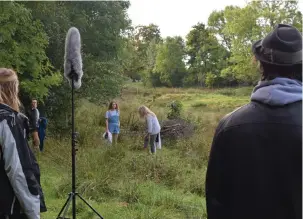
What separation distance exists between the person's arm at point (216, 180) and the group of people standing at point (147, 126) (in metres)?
9.07

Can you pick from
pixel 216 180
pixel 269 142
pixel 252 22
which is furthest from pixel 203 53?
pixel 269 142

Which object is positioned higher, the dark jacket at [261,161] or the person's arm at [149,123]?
the dark jacket at [261,161]

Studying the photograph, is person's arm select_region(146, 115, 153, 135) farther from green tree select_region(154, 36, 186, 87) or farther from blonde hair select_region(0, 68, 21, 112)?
green tree select_region(154, 36, 186, 87)

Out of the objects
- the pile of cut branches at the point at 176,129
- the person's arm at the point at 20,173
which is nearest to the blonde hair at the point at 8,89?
the person's arm at the point at 20,173

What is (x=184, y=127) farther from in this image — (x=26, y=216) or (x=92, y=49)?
(x=26, y=216)

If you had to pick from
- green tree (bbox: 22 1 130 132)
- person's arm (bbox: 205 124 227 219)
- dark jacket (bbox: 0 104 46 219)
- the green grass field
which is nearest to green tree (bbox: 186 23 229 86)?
green tree (bbox: 22 1 130 132)

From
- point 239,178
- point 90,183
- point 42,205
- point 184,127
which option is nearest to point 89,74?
point 184,127

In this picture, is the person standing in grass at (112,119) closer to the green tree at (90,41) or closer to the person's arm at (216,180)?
the green tree at (90,41)

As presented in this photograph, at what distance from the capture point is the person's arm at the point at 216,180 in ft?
6.27

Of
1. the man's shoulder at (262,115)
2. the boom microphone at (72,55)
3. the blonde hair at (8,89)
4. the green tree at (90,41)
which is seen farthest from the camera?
the green tree at (90,41)

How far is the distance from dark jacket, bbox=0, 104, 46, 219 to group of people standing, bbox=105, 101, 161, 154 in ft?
27.1

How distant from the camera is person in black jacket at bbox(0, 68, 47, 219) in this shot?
8.95ft

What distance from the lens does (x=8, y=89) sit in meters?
2.88

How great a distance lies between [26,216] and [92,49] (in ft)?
46.4
